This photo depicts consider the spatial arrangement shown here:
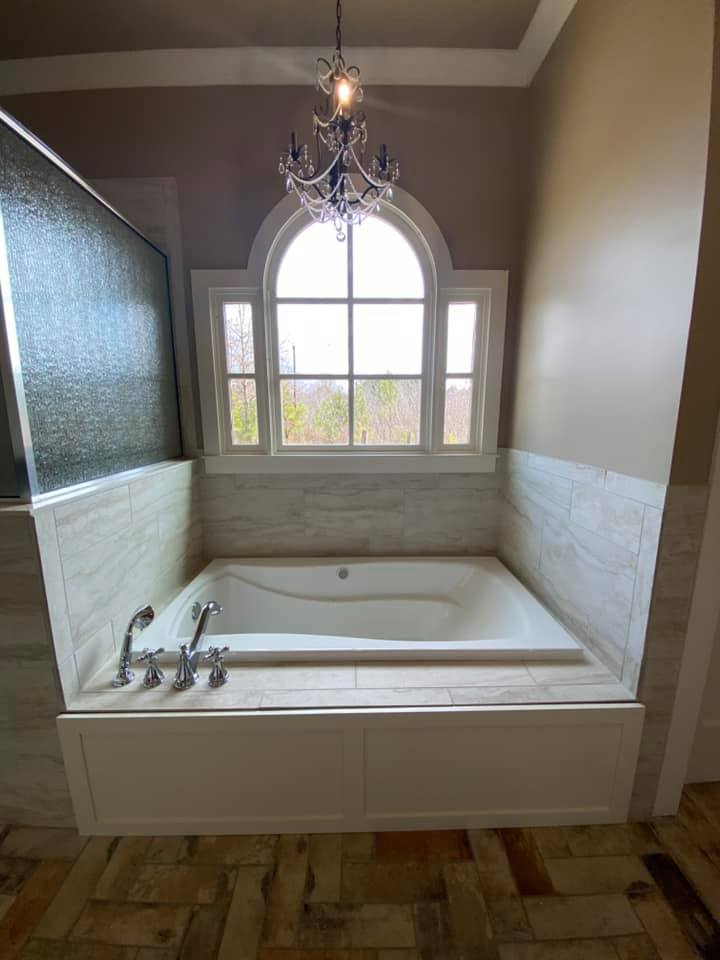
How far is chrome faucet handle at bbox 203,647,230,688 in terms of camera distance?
3.73ft

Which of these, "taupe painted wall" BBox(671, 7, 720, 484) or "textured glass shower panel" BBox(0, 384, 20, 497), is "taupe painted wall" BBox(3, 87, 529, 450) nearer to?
"taupe painted wall" BBox(671, 7, 720, 484)

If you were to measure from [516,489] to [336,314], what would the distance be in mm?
1264

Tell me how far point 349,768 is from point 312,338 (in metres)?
1.78

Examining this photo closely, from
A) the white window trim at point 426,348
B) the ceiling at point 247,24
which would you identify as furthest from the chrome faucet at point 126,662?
the ceiling at point 247,24

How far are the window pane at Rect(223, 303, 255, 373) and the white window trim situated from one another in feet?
0.11

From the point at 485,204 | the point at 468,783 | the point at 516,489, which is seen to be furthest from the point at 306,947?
the point at 485,204

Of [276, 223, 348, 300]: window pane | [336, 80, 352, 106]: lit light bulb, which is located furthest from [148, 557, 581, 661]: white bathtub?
[336, 80, 352, 106]: lit light bulb

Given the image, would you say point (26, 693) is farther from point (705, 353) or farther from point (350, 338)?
point (705, 353)

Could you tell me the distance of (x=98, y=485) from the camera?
1193 millimetres

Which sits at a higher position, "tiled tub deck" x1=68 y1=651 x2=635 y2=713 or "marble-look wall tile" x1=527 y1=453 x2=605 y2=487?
"marble-look wall tile" x1=527 y1=453 x2=605 y2=487

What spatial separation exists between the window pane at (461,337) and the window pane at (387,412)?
0.22 meters

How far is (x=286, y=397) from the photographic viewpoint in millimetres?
1891

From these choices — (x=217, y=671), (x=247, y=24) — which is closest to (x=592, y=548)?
(x=217, y=671)

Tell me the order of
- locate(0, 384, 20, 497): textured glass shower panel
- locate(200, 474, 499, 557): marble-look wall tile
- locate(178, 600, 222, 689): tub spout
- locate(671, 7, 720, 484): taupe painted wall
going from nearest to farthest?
locate(671, 7, 720, 484): taupe painted wall < locate(0, 384, 20, 497): textured glass shower panel < locate(178, 600, 222, 689): tub spout < locate(200, 474, 499, 557): marble-look wall tile
